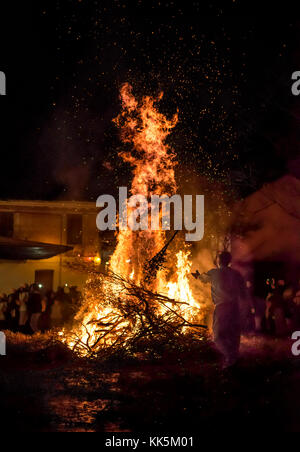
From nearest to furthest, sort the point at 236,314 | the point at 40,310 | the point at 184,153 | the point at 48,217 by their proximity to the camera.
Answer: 1. the point at 236,314
2. the point at 40,310
3. the point at 184,153
4. the point at 48,217

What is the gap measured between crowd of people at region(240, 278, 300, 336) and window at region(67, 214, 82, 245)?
1361 centimetres

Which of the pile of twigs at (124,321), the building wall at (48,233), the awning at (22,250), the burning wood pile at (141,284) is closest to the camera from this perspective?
the pile of twigs at (124,321)

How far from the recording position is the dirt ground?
17.4 feet

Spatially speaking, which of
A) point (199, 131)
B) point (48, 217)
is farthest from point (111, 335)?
point (48, 217)

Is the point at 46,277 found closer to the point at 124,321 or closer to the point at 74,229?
the point at 74,229

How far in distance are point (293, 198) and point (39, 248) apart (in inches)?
309

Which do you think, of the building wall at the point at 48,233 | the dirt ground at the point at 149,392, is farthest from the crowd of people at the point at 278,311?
the building wall at the point at 48,233

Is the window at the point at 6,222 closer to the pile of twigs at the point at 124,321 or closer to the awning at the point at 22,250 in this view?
the awning at the point at 22,250

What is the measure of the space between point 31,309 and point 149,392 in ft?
19.6

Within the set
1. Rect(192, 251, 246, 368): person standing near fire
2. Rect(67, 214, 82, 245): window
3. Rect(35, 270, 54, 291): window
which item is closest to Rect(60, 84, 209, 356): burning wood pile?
Rect(192, 251, 246, 368): person standing near fire

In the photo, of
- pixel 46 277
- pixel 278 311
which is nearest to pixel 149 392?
pixel 278 311

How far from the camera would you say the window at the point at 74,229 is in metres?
25.5

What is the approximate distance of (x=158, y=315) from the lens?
9742 mm
